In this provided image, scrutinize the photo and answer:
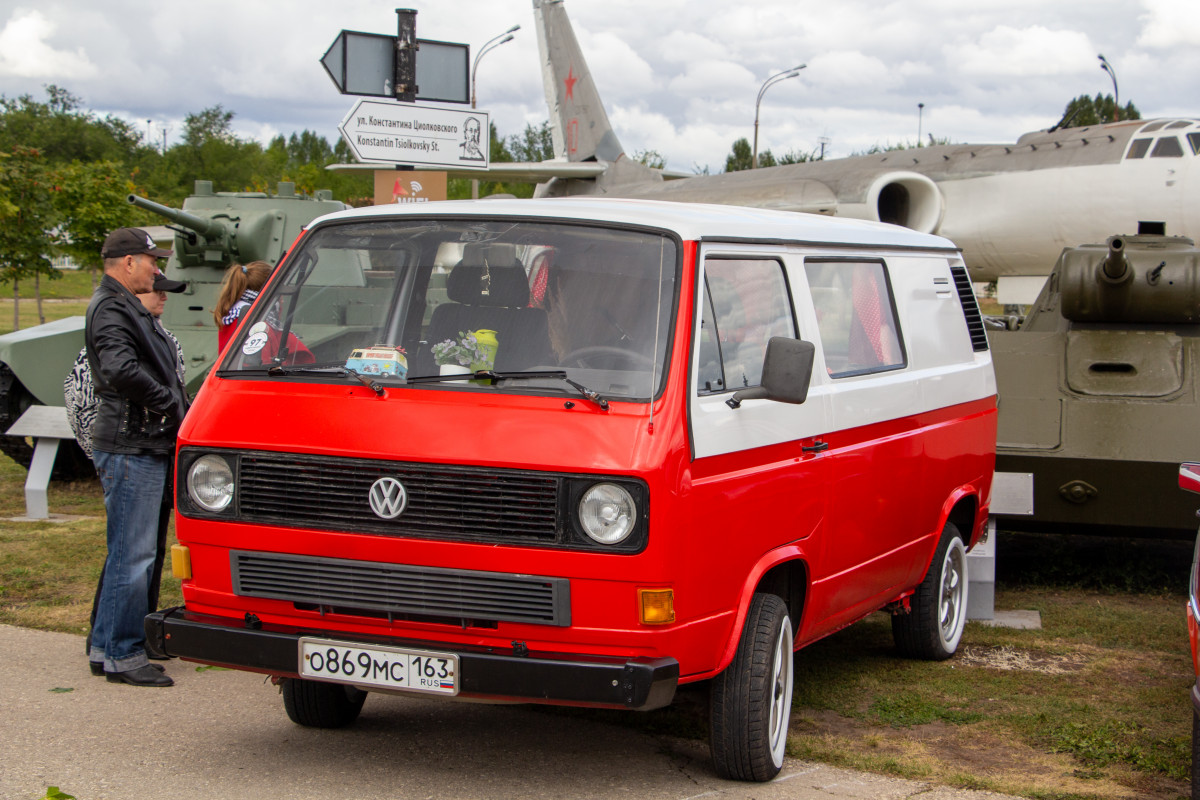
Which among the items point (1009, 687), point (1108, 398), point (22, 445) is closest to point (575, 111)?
point (22, 445)

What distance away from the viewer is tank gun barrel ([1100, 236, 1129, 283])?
8328 mm

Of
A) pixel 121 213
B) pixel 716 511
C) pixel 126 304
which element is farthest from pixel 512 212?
pixel 121 213

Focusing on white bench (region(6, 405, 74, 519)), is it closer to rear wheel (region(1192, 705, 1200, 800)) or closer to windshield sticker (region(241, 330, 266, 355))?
windshield sticker (region(241, 330, 266, 355))

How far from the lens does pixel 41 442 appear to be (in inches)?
419

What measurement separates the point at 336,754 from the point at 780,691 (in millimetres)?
1644

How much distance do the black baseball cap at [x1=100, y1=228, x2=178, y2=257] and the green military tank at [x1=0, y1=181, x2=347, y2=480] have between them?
510 centimetres

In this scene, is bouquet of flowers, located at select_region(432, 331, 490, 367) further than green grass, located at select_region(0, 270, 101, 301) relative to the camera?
No

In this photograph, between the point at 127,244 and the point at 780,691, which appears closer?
the point at 780,691

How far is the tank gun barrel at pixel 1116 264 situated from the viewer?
833 cm

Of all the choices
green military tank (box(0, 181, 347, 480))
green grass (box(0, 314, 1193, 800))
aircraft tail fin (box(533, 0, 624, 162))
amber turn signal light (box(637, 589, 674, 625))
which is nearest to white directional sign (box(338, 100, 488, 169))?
green military tank (box(0, 181, 347, 480))

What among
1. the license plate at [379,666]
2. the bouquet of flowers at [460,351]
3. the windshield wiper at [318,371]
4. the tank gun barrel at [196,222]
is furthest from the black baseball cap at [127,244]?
the tank gun barrel at [196,222]

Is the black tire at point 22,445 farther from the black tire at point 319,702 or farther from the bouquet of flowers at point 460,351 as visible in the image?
the bouquet of flowers at point 460,351

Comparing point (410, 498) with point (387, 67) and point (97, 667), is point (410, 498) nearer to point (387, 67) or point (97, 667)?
point (97, 667)

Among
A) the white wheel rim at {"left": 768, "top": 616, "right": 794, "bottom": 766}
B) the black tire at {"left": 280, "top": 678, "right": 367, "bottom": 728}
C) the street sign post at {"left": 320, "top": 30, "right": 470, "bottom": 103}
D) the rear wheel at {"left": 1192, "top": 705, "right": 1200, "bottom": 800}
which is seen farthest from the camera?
the street sign post at {"left": 320, "top": 30, "right": 470, "bottom": 103}
